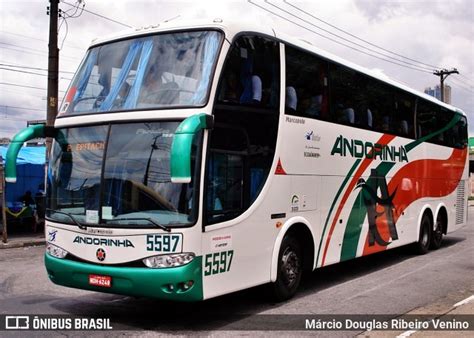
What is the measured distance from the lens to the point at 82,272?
6.38 meters

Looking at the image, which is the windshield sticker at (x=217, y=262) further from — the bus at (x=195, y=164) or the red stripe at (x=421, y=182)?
the red stripe at (x=421, y=182)

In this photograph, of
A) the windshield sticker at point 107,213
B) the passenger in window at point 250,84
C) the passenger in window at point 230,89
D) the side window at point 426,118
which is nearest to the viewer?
the windshield sticker at point 107,213

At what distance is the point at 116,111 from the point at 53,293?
11.8 feet

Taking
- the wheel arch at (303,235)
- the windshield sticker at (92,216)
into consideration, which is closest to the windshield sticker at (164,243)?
the windshield sticker at (92,216)

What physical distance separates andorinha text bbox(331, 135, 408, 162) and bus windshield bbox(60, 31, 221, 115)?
131 inches

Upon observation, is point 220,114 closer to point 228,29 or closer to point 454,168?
point 228,29

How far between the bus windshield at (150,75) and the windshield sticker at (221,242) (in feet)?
5.19

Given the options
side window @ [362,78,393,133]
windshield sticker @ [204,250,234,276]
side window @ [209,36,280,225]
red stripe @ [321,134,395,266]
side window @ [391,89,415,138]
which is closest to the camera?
windshield sticker @ [204,250,234,276]

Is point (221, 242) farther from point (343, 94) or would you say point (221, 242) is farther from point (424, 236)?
point (424, 236)

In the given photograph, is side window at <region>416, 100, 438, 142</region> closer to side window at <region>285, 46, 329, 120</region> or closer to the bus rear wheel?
the bus rear wheel

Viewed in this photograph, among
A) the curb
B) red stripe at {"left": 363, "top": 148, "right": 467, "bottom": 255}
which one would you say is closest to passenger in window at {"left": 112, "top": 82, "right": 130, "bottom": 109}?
red stripe at {"left": 363, "top": 148, "right": 467, "bottom": 255}

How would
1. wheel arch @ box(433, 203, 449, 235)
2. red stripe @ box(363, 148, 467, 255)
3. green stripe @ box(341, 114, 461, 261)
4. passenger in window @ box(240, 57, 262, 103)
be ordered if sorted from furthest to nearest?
wheel arch @ box(433, 203, 449, 235)
red stripe @ box(363, 148, 467, 255)
green stripe @ box(341, 114, 461, 261)
passenger in window @ box(240, 57, 262, 103)

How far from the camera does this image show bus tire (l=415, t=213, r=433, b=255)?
502 inches

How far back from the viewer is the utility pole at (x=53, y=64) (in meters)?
16.3
